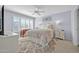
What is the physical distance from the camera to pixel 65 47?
1609 millimetres

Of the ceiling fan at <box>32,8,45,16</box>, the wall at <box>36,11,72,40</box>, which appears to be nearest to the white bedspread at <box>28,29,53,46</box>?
the wall at <box>36,11,72,40</box>

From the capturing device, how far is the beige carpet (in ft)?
5.25

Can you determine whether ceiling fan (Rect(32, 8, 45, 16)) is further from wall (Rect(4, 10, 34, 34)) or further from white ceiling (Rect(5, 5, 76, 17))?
wall (Rect(4, 10, 34, 34))

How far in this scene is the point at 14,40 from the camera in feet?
5.30

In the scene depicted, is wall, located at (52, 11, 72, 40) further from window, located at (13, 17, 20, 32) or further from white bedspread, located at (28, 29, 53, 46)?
window, located at (13, 17, 20, 32)

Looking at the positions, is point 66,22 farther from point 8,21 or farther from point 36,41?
point 8,21

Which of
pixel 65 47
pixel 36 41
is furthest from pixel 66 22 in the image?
pixel 36 41

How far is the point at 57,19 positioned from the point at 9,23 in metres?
0.83


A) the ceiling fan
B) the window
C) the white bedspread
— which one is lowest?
the white bedspread

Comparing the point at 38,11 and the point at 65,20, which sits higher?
the point at 38,11

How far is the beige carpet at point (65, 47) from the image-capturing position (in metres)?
1.60

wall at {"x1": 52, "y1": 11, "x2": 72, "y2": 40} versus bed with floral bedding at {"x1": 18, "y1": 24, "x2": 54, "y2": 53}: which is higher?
wall at {"x1": 52, "y1": 11, "x2": 72, "y2": 40}
